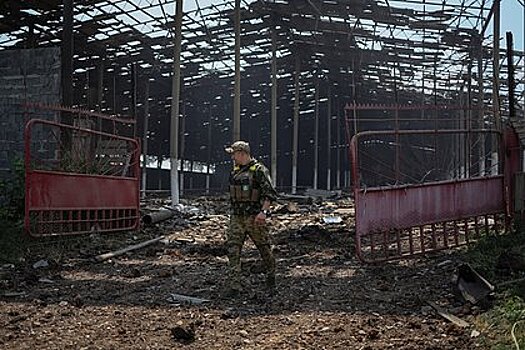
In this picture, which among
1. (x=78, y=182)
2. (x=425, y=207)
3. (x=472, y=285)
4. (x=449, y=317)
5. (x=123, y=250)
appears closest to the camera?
(x=449, y=317)

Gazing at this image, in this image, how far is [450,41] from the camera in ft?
67.4

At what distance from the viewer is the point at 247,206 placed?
20.1 ft

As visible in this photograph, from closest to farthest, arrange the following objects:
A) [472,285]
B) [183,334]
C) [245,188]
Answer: [183,334]
[472,285]
[245,188]

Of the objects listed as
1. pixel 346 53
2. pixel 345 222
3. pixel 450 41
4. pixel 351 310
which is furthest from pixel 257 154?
pixel 351 310

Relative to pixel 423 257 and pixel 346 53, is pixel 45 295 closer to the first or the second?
pixel 423 257

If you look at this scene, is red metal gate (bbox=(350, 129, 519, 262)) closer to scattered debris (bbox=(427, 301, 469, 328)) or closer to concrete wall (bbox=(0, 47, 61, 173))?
scattered debris (bbox=(427, 301, 469, 328))

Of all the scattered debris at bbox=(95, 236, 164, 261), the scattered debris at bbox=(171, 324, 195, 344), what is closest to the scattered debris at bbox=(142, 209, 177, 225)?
the scattered debris at bbox=(95, 236, 164, 261)

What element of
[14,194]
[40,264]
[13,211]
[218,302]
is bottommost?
[218,302]

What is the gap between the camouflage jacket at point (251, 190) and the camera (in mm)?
6082

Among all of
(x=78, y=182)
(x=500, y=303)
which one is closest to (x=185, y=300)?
(x=500, y=303)

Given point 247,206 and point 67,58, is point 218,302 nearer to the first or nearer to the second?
point 247,206

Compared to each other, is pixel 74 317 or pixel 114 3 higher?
pixel 114 3

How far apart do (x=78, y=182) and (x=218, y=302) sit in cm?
425

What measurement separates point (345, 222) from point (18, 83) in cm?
757
